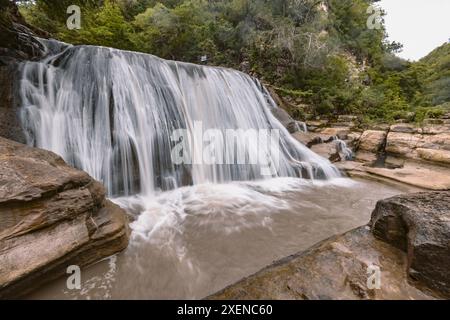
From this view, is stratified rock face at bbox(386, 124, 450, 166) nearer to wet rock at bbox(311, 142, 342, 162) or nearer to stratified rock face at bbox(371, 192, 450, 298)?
→ wet rock at bbox(311, 142, 342, 162)

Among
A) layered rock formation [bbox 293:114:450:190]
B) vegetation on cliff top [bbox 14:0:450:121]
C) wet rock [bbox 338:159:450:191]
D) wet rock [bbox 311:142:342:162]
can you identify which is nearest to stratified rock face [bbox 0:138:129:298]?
wet rock [bbox 338:159:450:191]

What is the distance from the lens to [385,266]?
1513 mm

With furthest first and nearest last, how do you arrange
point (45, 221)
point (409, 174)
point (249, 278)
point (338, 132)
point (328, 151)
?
point (338, 132) < point (328, 151) < point (409, 174) < point (45, 221) < point (249, 278)

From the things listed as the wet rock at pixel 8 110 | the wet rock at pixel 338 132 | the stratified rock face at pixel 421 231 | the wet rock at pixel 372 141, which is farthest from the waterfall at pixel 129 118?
the stratified rock face at pixel 421 231

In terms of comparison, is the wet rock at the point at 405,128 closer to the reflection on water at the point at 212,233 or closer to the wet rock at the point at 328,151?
the wet rock at the point at 328,151

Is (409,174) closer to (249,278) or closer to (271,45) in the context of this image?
(249,278)

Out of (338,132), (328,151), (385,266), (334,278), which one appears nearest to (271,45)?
(338,132)

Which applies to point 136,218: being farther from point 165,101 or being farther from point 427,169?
point 427,169

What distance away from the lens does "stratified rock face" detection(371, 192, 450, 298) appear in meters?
1.34

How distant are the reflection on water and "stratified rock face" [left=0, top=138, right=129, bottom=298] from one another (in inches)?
7.3

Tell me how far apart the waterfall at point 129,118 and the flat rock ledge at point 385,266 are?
333cm

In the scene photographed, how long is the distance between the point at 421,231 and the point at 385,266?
0.33 m

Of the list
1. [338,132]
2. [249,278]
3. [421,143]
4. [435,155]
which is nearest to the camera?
[249,278]

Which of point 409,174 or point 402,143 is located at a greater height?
point 402,143
